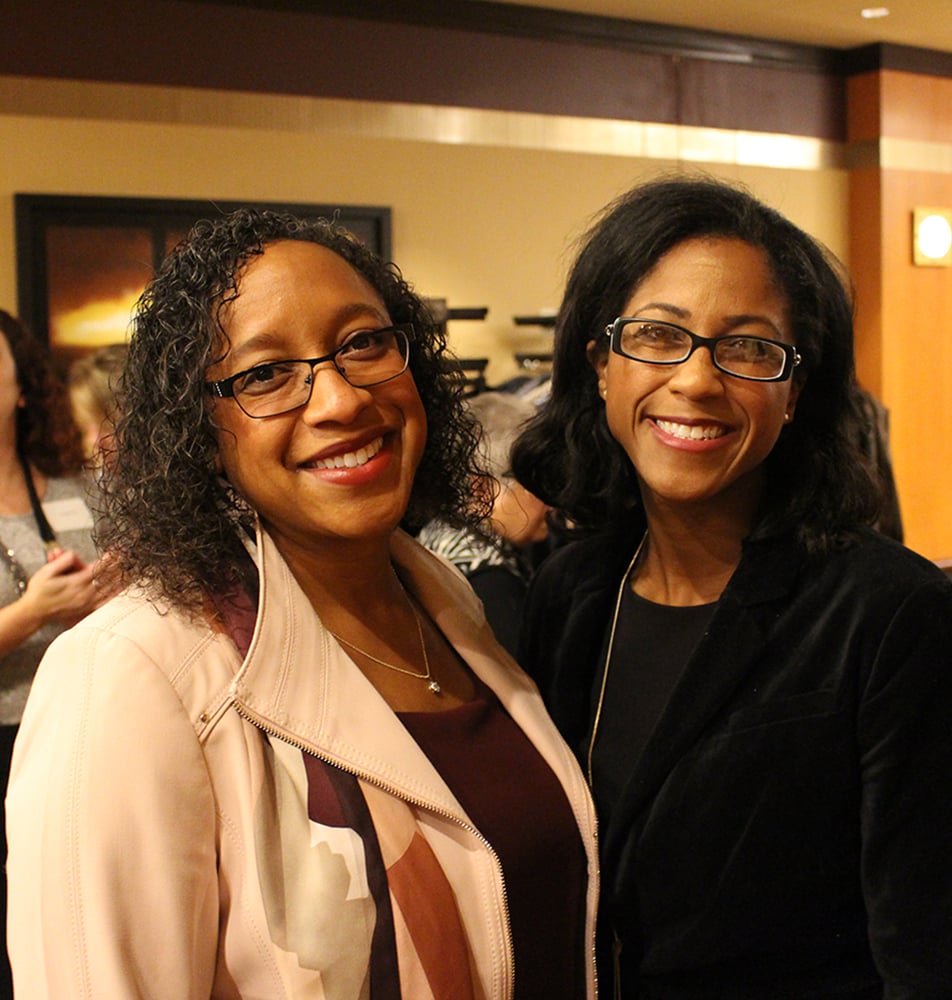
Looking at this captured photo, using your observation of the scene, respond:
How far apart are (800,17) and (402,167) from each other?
8.58ft

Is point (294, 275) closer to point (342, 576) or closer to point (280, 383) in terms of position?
point (280, 383)

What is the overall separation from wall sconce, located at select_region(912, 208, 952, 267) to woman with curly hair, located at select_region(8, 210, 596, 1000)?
23.2ft

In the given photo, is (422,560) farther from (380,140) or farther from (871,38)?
Result: (871,38)

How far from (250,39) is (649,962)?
5.34 metres

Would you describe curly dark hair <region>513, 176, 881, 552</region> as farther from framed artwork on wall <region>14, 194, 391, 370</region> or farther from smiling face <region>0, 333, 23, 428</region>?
framed artwork on wall <region>14, 194, 391, 370</region>

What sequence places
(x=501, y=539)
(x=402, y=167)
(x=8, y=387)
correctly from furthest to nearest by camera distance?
(x=402, y=167), (x=8, y=387), (x=501, y=539)

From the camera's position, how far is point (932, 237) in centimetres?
802

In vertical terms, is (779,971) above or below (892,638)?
below

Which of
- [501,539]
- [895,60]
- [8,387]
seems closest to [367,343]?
[501,539]

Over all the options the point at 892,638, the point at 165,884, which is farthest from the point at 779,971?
the point at 165,884

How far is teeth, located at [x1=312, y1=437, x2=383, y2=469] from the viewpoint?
1.45 metres

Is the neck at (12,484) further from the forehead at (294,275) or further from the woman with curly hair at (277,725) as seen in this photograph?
the forehead at (294,275)

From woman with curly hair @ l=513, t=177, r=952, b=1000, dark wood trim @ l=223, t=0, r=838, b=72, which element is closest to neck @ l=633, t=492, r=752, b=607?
woman with curly hair @ l=513, t=177, r=952, b=1000

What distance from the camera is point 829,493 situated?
1728 mm
